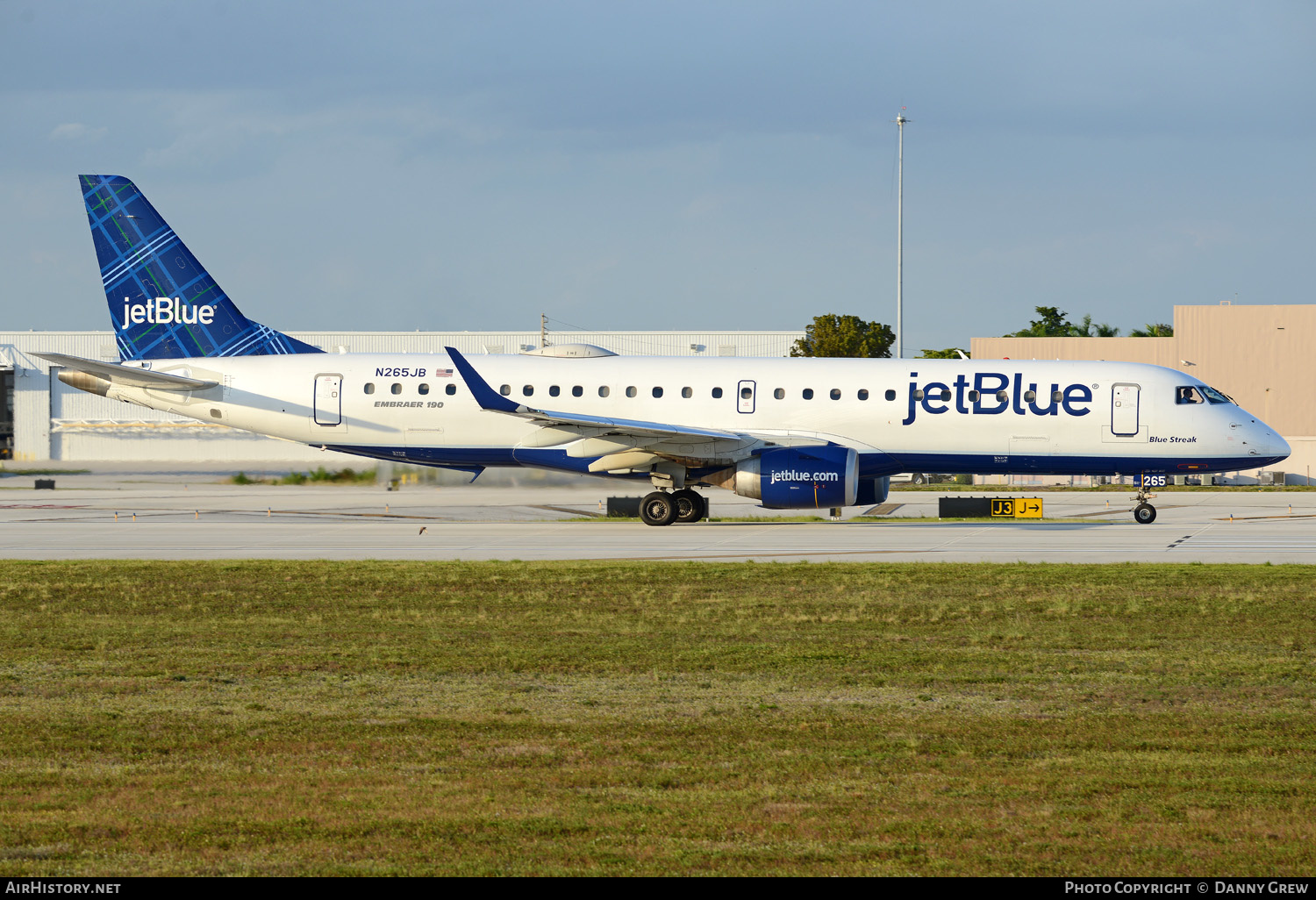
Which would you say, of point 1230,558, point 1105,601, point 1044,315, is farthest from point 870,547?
point 1044,315

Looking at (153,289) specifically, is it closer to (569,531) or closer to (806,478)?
(569,531)

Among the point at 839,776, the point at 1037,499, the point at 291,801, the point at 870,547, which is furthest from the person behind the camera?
the point at 1037,499

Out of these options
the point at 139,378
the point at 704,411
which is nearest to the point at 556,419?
the point at 704,411

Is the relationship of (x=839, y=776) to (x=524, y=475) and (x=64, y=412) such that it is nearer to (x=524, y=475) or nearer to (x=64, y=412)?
(x=524, y=475)

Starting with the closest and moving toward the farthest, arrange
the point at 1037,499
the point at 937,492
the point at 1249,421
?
the point at 1249,421
the point at 1037,499
the point at 937,492

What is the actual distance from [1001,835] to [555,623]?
799 centimetres

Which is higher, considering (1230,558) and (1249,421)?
(1249,421)

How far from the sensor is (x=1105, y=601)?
1527cm

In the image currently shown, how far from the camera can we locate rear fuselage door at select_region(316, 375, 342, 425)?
95.0 feet

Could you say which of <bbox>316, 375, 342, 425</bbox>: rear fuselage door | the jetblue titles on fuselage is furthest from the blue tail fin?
the jetblue titles on fuselage

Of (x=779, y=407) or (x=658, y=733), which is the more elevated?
(x=779, y=407)

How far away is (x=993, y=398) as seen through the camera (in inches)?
1093

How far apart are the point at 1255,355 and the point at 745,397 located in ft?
142

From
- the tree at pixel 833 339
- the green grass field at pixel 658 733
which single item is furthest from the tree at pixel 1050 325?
the green grass field at pixel 658 733
